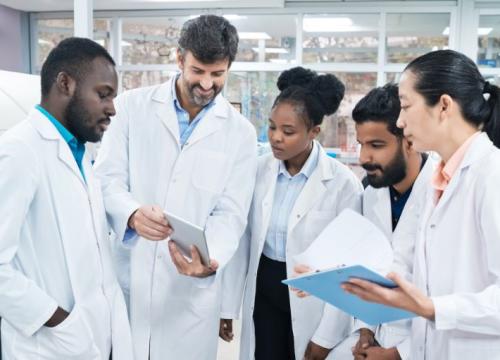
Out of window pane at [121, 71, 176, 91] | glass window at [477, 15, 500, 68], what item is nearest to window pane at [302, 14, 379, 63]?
glass window at [477, 15, 500, 68]

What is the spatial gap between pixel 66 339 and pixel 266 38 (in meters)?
6.21

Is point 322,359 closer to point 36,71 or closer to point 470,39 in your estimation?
point 470,39

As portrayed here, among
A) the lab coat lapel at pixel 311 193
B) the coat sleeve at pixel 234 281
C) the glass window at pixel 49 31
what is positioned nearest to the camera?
the lab coat lapel at pixel 311 193

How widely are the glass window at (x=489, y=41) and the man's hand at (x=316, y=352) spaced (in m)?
5.53

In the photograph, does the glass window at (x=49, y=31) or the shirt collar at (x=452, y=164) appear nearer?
the shirt collar at (x=452, y=164)

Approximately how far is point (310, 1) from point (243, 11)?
3.05 ft

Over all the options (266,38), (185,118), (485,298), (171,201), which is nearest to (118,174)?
(171,201)

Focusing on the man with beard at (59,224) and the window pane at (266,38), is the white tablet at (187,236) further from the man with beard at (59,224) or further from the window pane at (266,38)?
the window pane at (266,38)

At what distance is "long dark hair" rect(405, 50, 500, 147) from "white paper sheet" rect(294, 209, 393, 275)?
338mm

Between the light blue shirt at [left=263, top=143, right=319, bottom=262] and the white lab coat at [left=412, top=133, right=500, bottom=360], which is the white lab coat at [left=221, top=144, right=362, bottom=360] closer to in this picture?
the light blue shirt at [left=263, top=143, right=319, bottom=262]

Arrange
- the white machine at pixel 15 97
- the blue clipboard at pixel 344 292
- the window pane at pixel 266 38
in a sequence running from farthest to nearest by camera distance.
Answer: the window pane at pixel 266 38 → the white machine at pixel 15 97 → the blue clipboard at pixel 344 292

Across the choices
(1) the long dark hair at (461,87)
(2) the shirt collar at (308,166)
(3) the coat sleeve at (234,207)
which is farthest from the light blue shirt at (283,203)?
(1) the long dark hair at (461,87)

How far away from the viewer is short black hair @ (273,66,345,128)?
5.80ft

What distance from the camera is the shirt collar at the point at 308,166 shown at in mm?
1746
